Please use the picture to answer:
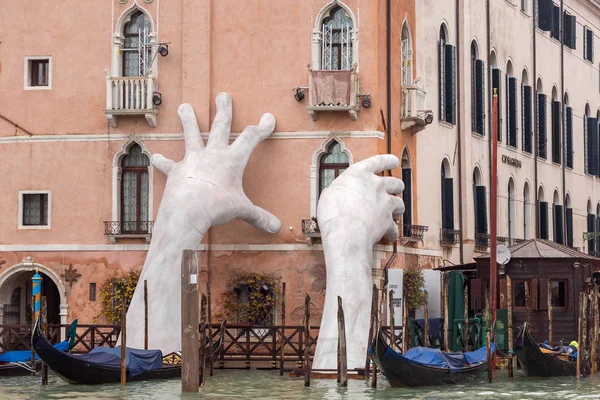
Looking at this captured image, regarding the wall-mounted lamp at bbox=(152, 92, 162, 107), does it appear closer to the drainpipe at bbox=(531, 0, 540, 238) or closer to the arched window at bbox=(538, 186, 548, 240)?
the drainpipe at bbox=(531, 0, 540, 238)

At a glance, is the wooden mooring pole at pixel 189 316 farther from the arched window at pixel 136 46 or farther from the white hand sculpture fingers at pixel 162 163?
the arched window at pixel 136 46

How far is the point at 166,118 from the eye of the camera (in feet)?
105

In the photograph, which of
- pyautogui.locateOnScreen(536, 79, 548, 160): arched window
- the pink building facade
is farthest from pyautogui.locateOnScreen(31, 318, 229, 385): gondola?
pyautogui.locateOnScreen(536, 79, 548, 160): arched window

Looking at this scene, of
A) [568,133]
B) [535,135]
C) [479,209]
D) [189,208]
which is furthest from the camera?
[568,133]

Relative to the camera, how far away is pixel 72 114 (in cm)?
3266

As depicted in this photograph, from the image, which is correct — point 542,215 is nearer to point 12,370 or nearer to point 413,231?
point 413,231

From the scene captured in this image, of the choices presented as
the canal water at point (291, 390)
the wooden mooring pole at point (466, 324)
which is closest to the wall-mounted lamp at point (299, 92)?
the wooden mooring pole at point (466, 324)

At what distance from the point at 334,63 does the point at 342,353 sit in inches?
315

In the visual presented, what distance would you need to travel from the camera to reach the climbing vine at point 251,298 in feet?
103

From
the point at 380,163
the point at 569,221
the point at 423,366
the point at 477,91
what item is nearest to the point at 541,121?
the point at 569,221

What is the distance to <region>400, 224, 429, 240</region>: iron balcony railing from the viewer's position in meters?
Answer: 32.8

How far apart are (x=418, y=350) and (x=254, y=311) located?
17.3 feet

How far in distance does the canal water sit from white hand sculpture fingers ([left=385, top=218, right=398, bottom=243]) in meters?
3.47

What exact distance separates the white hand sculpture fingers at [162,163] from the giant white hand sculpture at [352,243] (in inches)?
131
